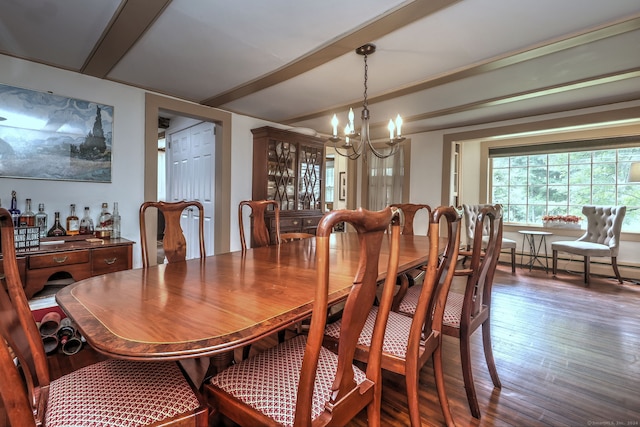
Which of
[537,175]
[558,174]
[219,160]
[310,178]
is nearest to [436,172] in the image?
[537,175]

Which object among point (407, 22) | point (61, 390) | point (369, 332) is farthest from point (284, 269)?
point (407, 22)

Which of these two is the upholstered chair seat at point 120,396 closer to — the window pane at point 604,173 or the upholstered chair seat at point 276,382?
the upholstered chair seat at point 276,382

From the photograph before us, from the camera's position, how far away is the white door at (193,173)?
4.27 metres

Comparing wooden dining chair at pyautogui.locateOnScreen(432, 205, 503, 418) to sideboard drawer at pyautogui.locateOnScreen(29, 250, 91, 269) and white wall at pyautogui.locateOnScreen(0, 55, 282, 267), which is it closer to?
sideboard drawer at pyautogui.locateOnScreen(29, 250, 91, 269)

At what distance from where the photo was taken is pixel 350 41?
2283mm

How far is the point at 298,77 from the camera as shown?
302cm

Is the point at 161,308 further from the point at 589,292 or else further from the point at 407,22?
the point at 589,292

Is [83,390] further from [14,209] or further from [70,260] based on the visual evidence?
[14,209]

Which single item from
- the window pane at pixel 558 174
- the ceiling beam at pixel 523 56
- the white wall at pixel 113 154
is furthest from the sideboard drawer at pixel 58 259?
the window pane at pixel 558 174

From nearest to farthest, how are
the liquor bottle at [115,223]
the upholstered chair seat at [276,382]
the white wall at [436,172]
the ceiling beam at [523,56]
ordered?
A: the upholstered chair seat at [276,382] → the ceiling beam at [523,56] → the liquor bottle at [115,223] → the white wall at [436,172]

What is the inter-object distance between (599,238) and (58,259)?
6328mm

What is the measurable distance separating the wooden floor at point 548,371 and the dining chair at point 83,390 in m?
0.95

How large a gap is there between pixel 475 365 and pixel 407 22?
2347mm

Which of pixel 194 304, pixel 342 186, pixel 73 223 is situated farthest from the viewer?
pixel 342 186
